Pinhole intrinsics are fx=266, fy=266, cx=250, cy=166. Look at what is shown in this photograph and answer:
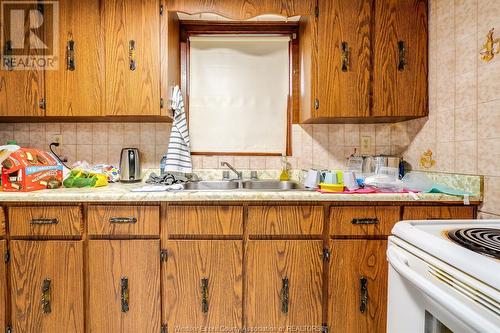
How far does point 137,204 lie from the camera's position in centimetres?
136

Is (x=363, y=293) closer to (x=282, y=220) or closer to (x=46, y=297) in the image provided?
(x=282, y=220)

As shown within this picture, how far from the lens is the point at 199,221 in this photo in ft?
4.48

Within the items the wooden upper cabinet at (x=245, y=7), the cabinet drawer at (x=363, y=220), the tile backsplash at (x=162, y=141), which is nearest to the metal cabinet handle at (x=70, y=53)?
the tile backsplash at (x=162, y=141)

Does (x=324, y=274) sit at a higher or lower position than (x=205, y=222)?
lower

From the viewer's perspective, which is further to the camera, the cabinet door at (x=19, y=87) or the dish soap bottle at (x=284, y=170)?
the dish soap bottle at (x=284, y=170)

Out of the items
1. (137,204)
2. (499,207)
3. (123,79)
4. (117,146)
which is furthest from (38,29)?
(499,207)

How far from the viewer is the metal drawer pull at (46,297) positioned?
4.42 ft

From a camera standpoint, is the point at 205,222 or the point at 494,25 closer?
the point at 494,25

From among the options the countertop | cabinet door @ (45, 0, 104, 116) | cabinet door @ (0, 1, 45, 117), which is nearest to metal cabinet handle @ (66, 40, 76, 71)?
cabinet door @ (45, 0, 104, 116)

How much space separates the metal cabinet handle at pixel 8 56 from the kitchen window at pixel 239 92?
3.48 ft

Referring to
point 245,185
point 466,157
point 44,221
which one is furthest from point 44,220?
point 466,157

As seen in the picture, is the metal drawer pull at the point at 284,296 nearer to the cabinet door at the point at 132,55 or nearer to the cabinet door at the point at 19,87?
the cabinet door at the point at 132,55

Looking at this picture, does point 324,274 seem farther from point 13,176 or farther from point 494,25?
point 13,176

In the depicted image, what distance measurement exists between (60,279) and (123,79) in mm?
1167
